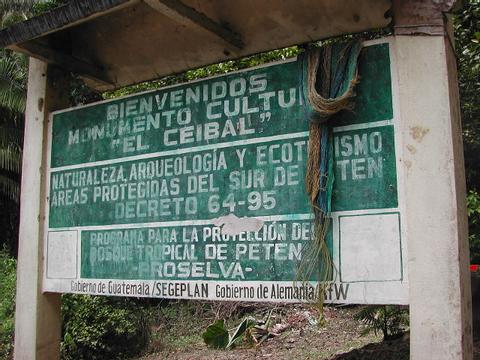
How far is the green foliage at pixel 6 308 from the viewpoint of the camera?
20.5 ft

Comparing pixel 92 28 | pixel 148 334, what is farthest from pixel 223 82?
pixel 148 334

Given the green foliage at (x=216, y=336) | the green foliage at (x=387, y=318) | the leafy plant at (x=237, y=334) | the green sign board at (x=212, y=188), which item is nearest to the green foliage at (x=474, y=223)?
the green foliage at (x=387, y=318)

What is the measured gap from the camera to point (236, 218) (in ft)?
10.0

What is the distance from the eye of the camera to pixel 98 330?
22.3 ft

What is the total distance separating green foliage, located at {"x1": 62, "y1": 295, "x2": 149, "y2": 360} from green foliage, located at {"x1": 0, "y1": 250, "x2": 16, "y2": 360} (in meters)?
0.66

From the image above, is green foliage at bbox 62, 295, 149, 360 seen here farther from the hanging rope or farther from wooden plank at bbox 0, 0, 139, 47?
the hanging rope

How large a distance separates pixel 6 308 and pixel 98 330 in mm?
1457

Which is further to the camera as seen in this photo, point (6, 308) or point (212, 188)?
point (6, 308)

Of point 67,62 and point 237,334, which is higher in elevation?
point 67,62

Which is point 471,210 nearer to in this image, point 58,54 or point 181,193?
point 181,193

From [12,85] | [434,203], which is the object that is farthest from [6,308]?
[434,203]

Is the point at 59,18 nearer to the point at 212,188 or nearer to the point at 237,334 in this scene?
the point at 212,188

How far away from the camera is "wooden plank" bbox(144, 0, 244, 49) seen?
3.01 meters

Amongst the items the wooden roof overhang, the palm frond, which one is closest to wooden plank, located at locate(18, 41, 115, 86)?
the wooden roof overhang
